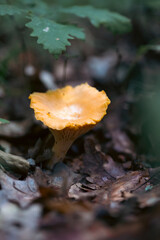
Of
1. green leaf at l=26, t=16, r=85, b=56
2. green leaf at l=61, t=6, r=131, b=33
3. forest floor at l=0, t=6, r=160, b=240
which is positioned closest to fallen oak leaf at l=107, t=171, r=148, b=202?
forest floor at l=0, t=6, r=160, b=240

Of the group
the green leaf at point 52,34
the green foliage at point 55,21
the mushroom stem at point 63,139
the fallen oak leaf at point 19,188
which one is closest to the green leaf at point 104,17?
the green foliage at point 55,21

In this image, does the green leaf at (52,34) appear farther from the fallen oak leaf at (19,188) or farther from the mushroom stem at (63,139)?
the fallen oak leaf at (19,188)

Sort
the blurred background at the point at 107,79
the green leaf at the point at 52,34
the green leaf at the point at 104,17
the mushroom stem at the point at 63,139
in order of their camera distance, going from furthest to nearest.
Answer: the blurred background at the point at 107,79 < the green leaf at the point at 104,17 < the mushroom stem at the point at 63,139 < the green leaf at the point at 52,34

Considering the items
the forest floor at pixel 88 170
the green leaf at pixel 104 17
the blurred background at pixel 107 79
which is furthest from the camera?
the blurred background at pixel 107 79

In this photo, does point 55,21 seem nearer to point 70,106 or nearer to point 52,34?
point 52,34

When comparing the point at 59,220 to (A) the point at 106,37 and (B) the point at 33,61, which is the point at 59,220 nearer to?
(B) the point at 33,61

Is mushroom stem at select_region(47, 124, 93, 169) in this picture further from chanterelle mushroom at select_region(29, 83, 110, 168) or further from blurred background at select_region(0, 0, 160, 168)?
blurred background at select_region(0, 0, 160, 168)
